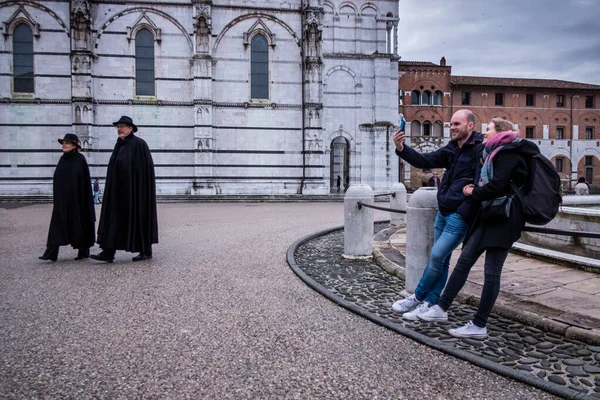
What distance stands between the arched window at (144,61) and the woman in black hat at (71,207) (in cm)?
1836

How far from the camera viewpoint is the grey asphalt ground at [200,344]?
3076 mm

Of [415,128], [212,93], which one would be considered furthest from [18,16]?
[415,128]

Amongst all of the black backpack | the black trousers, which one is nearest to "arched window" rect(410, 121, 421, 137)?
the black trousers

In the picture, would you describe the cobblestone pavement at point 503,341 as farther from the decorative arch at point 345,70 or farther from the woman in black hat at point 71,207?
the decorative arch at point 345,70

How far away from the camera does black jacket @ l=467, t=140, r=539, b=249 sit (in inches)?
147

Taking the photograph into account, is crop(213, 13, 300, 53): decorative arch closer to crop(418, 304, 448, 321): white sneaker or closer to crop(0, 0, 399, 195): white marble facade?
crop(0, 0, 399, 195): white marble facade

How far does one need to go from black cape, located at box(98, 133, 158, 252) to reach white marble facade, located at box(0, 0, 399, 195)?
1716 centimetres

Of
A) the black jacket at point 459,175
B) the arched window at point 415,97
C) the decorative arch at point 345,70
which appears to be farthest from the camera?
the arched window at point 415,97

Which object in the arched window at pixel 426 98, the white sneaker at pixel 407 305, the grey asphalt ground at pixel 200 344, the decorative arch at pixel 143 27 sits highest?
the decorative arch at pixel 143 27

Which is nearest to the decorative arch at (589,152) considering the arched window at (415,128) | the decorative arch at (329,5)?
the arched window at (415,128)

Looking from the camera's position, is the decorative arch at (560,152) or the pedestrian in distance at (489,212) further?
the decorative arch at (560,152)

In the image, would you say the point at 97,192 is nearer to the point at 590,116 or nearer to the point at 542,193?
the point at 542,193

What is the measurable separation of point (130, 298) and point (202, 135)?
20.3 metres

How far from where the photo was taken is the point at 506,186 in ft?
12.5
